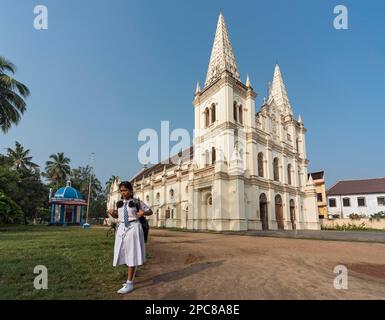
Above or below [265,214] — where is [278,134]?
above

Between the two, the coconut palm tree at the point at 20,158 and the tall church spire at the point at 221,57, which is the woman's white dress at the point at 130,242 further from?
the coconut palm tree at the point at 20,158

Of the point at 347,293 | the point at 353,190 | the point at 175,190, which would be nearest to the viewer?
the point at 347,293

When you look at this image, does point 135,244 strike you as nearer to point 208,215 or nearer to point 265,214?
point 208,215

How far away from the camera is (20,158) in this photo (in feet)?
142

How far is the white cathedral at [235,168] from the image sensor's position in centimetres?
2206

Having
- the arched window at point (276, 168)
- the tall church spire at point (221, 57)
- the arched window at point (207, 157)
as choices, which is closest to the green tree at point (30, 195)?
the arched window at point (207, 157)

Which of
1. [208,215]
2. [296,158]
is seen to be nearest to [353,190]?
[296,158]

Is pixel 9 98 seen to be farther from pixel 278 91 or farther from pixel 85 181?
pixel 85 181

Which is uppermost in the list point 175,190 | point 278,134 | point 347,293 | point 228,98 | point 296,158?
point 228,98

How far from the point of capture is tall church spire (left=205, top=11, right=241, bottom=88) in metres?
27.5

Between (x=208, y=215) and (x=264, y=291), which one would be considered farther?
(x=208, y=215)
